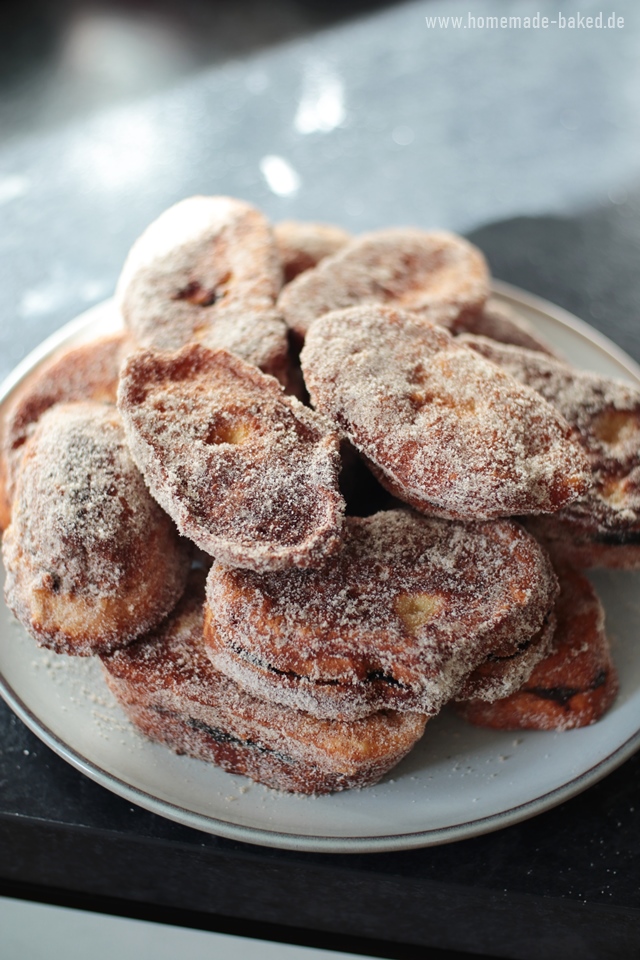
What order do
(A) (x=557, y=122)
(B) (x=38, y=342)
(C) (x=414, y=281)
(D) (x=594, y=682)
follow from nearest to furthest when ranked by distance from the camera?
(D) (x=594, y=682) < (C) (x=414, y=281) < (B) (x=38, y=342) < (A) (x=557, y=122)

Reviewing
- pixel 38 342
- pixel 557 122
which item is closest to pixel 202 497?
pixel 38 342

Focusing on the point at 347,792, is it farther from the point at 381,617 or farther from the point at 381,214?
the point at 381,214

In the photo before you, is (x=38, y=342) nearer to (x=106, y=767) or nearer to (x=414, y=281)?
(x=414, y=281)

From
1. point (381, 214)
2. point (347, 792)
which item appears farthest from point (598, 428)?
point (381, 214)

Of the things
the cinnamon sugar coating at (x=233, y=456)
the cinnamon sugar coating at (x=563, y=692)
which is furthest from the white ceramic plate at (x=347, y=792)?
the cinnamon sugar coating at (x=233, y=456)

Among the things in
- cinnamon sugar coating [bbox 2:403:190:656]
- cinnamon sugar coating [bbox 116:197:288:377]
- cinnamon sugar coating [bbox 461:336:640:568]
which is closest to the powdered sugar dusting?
cinnamon sugar coating [bbox 461:336:640:568]

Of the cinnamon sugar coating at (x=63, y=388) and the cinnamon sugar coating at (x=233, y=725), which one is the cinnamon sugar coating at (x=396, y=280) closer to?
the cinnamon sugar coating at (x=63, y=388)
